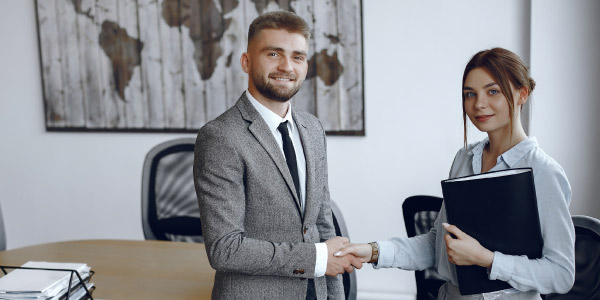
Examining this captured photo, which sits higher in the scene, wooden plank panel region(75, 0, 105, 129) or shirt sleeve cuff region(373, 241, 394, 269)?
wooden plank panel region(75, 0, 105, 129)

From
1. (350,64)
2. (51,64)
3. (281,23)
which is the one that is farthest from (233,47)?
(281,23)

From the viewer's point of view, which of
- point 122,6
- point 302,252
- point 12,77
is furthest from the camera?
point 12,77

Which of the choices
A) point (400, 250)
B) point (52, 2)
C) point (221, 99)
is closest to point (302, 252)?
point (400, 250)

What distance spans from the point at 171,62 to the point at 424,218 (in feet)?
6.61

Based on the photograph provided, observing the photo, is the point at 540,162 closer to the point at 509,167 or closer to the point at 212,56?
the point at 509,167

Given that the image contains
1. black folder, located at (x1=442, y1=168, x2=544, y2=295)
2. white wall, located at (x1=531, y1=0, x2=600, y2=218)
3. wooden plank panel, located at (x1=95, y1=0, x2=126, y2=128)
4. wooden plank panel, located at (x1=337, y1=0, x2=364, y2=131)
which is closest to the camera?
black folder, located at (x1=442, y1=168, x2=544, y2=295)

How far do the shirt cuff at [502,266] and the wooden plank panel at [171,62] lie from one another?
2363 millimetres

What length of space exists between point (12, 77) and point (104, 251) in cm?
204

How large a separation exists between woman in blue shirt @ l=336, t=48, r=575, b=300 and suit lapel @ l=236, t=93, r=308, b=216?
0.41 m

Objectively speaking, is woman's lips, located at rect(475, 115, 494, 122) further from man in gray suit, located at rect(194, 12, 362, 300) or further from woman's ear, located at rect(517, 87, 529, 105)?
man in gray suit, located at rect(194, 12, 362, 300)

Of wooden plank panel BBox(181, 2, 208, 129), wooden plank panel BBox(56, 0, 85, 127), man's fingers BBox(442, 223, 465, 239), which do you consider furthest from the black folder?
wooden plank panel BBox(56, 0, 85, 127)

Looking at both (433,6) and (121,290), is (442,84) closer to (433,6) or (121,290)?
(433,6)

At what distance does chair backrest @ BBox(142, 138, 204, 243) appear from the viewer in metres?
2.35

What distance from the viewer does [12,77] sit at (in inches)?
140
